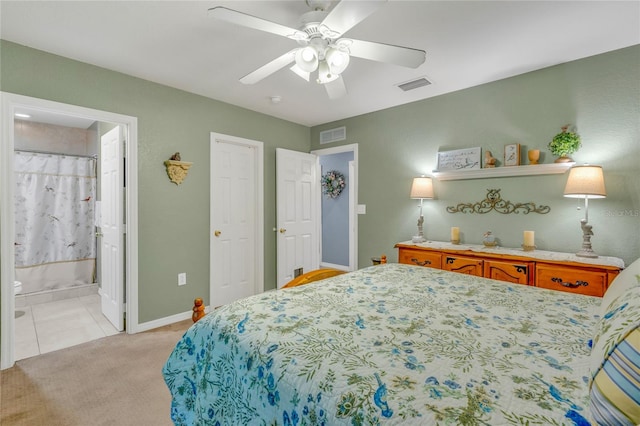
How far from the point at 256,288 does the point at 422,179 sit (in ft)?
8.27

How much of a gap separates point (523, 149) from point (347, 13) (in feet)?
7.76

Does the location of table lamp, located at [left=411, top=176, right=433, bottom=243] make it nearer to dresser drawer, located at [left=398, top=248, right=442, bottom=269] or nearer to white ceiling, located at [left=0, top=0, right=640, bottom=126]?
dresser drawer, located at [left=398, top=248, right=442, bottom=269]

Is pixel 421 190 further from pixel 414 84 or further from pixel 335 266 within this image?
pixel 335 266

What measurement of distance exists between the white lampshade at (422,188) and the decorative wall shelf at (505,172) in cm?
15

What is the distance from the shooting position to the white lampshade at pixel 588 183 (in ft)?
7.52

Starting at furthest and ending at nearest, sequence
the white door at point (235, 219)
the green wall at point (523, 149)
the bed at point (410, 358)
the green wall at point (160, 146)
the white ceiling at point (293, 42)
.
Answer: the white door at point (235, 219) < the green wall at point (160, 146) < the green wall at point (523, 149) < the white ceiling at point (293, 42) < the bed at point (410, 358)

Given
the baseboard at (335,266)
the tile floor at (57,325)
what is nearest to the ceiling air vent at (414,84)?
the baseboard at (335,266)

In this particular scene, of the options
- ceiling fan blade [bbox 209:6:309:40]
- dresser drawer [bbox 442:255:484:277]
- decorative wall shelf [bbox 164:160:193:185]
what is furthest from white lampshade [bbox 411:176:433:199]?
decorative wall shelf [bbox 164:160:193:185]

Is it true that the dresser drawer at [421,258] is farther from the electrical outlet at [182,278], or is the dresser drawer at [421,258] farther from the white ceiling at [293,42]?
the electrical outlet at [182,278]

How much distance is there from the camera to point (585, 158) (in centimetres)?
257

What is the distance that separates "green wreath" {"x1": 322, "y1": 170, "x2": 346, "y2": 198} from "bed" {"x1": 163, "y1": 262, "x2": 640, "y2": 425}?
4.35 metres

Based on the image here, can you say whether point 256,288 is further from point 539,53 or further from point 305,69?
point 539,53

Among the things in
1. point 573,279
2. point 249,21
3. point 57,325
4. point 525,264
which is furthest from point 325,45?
point 57,325

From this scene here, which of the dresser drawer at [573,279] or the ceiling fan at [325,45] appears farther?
the dresser drawer at [573,279]
